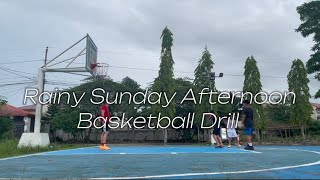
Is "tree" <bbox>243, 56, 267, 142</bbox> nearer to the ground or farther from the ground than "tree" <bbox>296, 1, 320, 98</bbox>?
nearer to the ground

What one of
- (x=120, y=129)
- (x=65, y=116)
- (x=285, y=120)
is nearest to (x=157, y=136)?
(x=120, y=129)

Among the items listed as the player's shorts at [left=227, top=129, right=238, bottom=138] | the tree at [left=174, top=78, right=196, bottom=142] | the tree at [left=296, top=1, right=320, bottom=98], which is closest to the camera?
the player's shorts at [left=227, top=129, right=238, bottom=138]

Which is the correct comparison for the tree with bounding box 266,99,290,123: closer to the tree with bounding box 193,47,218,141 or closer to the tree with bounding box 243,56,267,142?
the tree with bounding box 193,47,218,141

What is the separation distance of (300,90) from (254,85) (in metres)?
3.47

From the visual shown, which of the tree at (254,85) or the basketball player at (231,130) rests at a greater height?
the tree at (254,85)

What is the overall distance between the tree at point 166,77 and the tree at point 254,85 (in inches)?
262

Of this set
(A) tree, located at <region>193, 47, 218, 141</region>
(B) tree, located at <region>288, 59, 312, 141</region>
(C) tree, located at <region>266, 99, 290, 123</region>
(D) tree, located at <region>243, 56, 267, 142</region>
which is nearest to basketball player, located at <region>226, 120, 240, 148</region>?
(B) tree, located at <region>288, 59, 312, 141</region>

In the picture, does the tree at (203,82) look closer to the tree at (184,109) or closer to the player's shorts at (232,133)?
the tree at (184,109)

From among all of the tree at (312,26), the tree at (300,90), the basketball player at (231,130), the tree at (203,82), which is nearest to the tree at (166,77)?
the tree at (203,82)

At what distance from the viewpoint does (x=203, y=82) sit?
33719mm

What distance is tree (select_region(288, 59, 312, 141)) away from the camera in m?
25.9

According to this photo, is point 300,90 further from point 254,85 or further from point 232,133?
point 232,133

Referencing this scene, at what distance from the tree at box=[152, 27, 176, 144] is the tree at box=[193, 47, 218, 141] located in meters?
2.45

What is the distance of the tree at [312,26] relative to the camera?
31328 mm
